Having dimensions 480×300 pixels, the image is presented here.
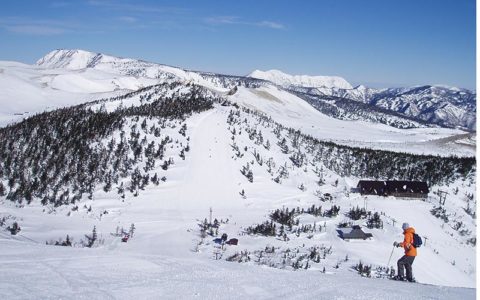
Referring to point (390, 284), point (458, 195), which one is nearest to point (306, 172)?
point (458, 195)

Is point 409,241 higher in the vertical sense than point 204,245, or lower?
higher

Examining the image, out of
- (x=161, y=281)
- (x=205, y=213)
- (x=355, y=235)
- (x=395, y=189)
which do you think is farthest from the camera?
(x=395, y=189)

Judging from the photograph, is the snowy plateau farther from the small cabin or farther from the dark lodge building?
the dark lodge building

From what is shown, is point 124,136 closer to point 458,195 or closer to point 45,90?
point 458,195

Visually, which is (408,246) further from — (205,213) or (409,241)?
(205,213)

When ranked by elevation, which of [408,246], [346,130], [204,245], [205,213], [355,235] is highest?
[346,130]

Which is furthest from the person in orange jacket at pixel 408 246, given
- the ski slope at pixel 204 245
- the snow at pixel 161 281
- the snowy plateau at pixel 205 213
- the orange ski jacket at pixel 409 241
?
the snow at pixel 161 281

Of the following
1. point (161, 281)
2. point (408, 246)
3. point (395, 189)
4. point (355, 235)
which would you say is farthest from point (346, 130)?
point (161, 281)
